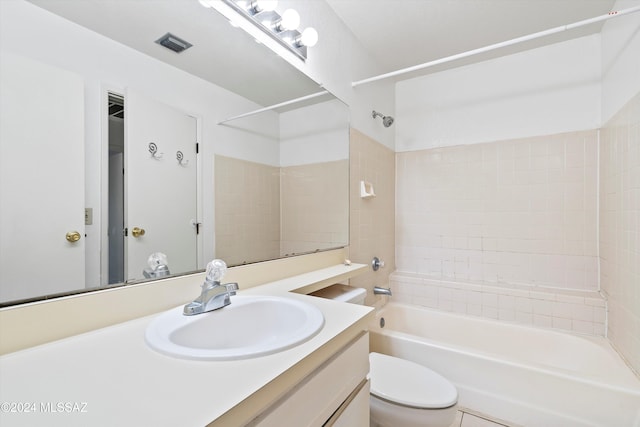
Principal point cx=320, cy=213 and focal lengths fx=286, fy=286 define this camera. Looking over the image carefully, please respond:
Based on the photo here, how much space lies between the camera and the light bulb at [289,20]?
1.28m

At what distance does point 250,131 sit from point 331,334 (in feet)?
3.10

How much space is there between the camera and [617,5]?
1614 mm

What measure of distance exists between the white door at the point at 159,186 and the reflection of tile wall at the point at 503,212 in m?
2.00

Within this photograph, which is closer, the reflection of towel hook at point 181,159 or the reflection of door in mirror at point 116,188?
the reflection of door in mirror at point 116,188

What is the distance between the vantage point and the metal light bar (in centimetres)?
116

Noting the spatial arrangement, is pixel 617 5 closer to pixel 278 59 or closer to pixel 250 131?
pixel 278 59

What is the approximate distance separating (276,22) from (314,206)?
93 centimetres

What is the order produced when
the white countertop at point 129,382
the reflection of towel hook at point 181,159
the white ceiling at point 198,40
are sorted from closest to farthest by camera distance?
the white countertop at point 129,382
the white ceiling at point 198,40
the reflection of towel hook at point 181,159

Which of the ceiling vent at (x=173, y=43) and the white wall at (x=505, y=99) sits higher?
the white wall at (x=505, y=99)

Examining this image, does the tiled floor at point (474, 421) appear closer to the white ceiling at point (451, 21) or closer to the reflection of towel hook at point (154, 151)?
the reflection of towel hook at point (154, 151)

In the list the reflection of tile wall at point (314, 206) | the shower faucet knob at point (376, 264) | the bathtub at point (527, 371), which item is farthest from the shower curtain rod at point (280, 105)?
the bathtub at point (527, 371)

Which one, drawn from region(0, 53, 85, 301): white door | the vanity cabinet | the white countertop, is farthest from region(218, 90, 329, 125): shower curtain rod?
the vanity cabinet

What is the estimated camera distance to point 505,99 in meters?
2.22

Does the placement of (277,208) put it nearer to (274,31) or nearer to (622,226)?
(274,31)
